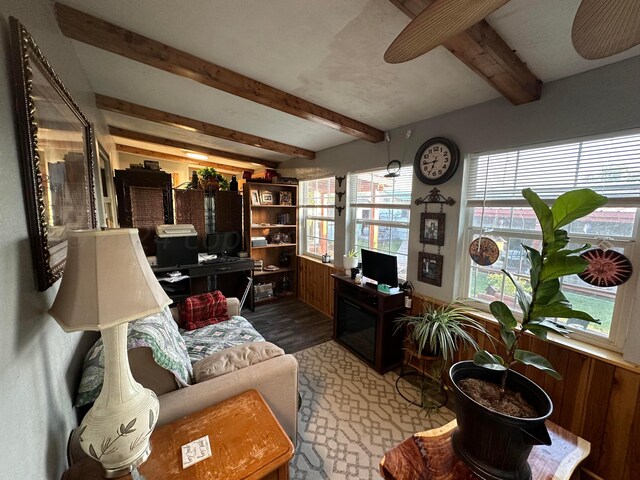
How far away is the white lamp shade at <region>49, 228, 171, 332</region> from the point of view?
27.9 inches

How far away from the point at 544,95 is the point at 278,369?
8.10 feet

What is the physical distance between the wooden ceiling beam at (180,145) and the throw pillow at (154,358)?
3392 millimetres

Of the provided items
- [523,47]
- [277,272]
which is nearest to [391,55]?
[523,47]

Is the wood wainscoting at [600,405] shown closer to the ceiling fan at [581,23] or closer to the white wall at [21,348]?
the ceiling fan at [581,23]

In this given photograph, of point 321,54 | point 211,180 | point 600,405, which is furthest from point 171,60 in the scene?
point 600,405

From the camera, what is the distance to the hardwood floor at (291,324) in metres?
2.99

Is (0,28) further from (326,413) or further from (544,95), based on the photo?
(544,95)

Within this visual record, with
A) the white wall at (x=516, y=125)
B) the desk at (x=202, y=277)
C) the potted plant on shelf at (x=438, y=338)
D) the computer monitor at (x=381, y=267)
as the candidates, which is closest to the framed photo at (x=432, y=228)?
the white wall at (x=516, y=125)

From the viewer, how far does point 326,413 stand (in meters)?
1.93

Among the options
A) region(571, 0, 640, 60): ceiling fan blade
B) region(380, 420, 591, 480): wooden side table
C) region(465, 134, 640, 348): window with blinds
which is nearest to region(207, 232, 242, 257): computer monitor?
region(465, 134, 640, 348): window with blinds

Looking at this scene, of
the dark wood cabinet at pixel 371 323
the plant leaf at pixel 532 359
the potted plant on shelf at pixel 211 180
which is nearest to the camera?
the plant leaf at pixel 532 359

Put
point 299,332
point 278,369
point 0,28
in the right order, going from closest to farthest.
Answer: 1. point 0,28
2. point 278,369
3. point 299,332

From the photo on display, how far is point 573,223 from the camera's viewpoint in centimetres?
162

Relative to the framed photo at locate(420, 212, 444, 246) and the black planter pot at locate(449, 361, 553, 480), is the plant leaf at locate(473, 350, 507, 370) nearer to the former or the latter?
the black planter pot at locate(449, 361, 553, 480)
